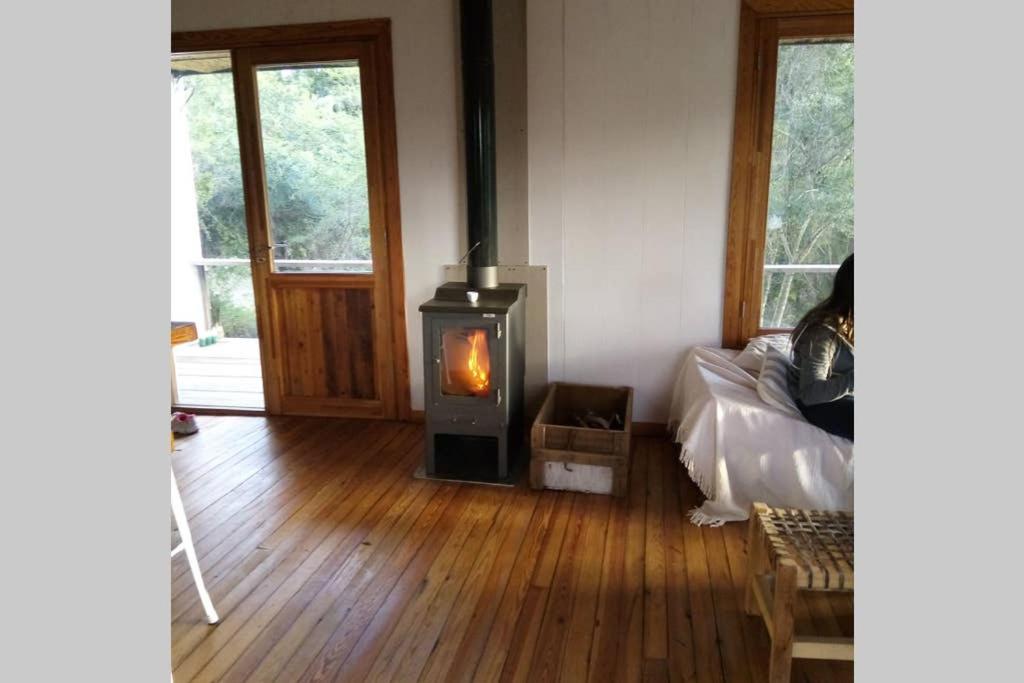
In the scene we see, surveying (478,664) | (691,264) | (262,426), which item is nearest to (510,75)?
(691,264)

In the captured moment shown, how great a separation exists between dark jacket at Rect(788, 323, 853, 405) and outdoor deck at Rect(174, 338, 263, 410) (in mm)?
3042

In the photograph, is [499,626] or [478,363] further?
[478,363]

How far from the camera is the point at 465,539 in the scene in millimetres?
2289

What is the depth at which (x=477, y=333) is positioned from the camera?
8.68ft

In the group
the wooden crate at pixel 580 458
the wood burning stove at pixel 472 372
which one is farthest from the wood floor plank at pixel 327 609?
the wooden crate at pixel 580 458

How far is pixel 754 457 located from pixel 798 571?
0.92 meters

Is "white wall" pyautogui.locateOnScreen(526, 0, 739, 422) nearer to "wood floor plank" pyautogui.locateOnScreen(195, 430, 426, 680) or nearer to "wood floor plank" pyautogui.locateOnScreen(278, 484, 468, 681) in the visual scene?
"wood floor plank" pyautogui.locateOnScreen(195, 430, 426, 680)

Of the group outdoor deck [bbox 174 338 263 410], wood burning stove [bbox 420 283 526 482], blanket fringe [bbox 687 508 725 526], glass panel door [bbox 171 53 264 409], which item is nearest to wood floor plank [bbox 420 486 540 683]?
wood burning stove [bbox 420 283 526 482]

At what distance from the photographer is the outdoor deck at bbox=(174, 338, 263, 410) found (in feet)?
13.0

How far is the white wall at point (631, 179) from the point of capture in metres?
2.88

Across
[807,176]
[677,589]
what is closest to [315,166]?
[807,176]

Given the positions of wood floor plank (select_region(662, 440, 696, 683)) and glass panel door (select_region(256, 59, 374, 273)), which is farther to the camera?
glass panel door (select_region(256, 59, 374, 273))

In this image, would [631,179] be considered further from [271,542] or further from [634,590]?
[271,542]

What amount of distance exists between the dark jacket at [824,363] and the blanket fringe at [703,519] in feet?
1.86
